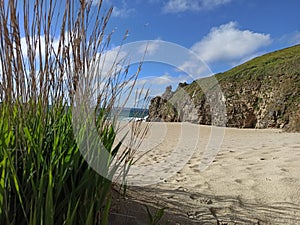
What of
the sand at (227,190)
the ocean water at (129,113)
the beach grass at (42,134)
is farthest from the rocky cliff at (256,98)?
the beach grass at (42,134)

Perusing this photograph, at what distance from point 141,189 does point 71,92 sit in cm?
158

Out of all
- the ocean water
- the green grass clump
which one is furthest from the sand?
the green grass clump

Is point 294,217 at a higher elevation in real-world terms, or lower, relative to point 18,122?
lower

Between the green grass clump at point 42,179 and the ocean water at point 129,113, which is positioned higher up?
the ocean water at point 129,113

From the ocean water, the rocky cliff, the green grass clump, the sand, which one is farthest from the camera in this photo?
the rocky cliff

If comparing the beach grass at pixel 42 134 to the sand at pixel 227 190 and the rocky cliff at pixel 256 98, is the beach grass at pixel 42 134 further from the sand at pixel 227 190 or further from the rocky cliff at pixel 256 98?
the rocky cliff at pixel 256 98

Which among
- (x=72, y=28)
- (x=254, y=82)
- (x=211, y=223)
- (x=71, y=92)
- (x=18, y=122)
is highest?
(x=254, y=82)

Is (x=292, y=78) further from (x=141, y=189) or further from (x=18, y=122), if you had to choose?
(x=18, y=122)

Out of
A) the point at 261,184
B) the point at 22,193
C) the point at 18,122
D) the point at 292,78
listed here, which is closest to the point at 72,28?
the point at 18,122

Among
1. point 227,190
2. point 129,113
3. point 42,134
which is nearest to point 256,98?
point 227,190

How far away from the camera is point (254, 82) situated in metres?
17.1

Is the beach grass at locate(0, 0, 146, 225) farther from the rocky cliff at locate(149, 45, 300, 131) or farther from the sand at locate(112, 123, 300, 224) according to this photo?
the rocky cliff at locate(149, 45, 300, 131)

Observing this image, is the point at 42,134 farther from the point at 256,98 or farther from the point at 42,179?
the point at 256,98

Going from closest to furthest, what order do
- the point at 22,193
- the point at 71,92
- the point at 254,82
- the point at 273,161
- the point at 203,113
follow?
the point at 22,193, the point at 71,92, the point at 273,161, the point at 254,82, the point at 203,113
